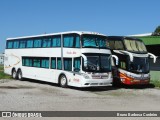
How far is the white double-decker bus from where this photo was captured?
67.7ft

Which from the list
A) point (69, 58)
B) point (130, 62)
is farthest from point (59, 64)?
point (130, 62)

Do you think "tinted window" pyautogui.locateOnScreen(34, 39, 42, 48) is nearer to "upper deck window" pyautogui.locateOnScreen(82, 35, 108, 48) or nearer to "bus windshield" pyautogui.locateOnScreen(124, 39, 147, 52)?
"upper deck window" pyautogui.locateOnScreen(82, 35, 108, 48)

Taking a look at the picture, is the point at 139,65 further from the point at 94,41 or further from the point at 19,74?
the point at 19,74

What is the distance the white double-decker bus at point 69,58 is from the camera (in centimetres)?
2062

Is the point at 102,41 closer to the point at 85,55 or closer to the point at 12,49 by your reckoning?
the point at 85,55

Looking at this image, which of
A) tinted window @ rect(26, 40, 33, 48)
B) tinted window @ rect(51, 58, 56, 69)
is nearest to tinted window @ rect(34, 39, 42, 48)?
tinted window @ rect(26, 40, 33, 48)

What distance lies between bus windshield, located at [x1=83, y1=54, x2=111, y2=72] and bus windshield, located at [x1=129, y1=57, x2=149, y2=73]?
2.03m

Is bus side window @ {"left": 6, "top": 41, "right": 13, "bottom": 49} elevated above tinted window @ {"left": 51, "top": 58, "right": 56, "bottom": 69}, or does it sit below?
above

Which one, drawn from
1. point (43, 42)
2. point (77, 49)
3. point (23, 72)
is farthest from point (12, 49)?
point (77, 49)

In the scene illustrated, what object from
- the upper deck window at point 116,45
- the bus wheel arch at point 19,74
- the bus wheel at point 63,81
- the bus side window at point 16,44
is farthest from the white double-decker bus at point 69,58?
the upper deck window at point 116,45

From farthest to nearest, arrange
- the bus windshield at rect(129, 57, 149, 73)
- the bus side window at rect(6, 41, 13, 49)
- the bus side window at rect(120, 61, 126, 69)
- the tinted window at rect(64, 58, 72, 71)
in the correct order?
1. the bus side window at rect(6, 41, 13, 49)
2. the bus side window at rect(120, 61, 126, 69)
3. the bus windshield at rect(129, 57, 149, 73)
4. the tinted window at rect(64, 58, 72, 71)

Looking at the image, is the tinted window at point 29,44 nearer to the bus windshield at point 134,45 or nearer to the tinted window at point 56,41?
the tinted window at point 56,41

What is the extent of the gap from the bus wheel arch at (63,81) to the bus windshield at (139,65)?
427 cm

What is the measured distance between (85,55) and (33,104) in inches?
262
